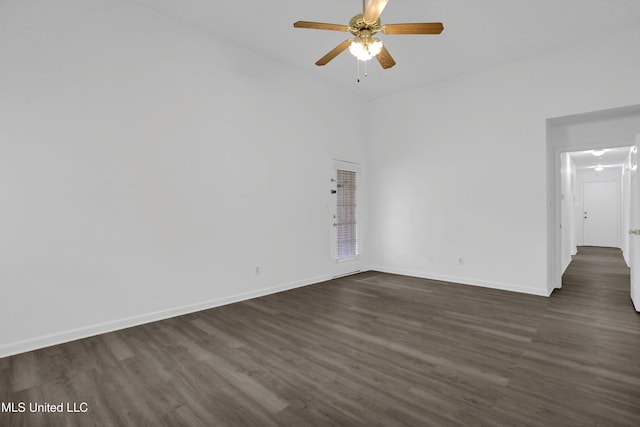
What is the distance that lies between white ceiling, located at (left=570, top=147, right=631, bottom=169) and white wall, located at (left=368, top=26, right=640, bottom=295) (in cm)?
364

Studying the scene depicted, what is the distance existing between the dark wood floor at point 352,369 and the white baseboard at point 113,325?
0.10 meters

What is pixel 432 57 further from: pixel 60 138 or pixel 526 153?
pixel 60 138

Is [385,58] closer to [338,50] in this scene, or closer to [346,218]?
[338,50]

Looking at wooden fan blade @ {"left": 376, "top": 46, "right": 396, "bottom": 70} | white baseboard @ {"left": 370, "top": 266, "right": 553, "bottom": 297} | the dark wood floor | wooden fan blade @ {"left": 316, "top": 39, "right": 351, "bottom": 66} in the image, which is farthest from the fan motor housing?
white baseboard @ {"left": 370, "top": 266, "right": 553, "bottom": 297}

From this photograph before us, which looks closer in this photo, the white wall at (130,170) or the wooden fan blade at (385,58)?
the white wall at (130,170)

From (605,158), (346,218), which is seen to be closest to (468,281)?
(346,218)

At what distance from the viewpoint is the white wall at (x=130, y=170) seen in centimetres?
285

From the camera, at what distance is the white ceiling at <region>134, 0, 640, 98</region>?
3.45 m

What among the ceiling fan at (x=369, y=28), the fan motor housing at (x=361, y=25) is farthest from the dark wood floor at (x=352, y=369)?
the fan motor housing at (x=361, y=25)

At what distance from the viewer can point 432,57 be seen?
15.2ft

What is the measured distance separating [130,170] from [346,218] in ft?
12.4

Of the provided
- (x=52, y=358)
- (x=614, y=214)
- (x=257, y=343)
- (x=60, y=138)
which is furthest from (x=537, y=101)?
(x=614, y=214)

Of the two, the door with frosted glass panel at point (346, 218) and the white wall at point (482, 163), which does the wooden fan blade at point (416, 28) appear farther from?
the door with frosted glass panel at point (346, 218)

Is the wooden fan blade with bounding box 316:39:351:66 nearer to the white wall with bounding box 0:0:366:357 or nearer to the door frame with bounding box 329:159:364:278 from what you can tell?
the white wall with bounding box 0:0:366:357
